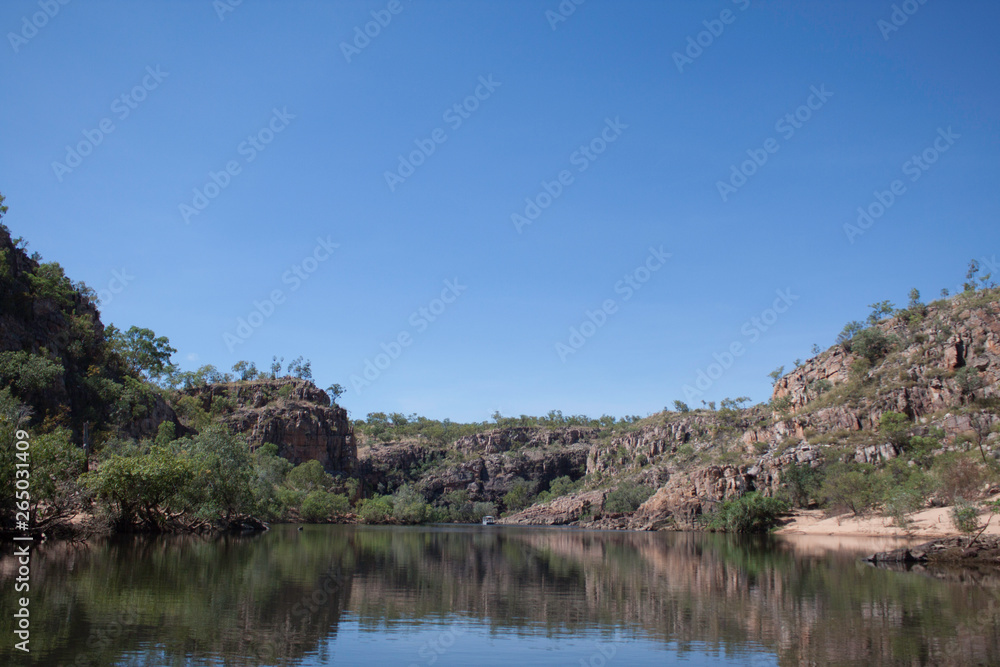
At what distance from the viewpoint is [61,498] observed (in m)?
45.5

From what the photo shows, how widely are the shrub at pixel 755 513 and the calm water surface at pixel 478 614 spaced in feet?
207

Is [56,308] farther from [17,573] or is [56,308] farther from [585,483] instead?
[585,483]

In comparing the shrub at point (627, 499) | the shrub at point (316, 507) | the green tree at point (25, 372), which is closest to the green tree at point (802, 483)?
the shrub at point (627, 499)

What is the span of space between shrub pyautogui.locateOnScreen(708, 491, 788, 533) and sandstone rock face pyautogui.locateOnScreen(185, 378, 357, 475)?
104 metres

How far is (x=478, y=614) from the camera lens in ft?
75.2

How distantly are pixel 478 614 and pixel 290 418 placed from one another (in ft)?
512

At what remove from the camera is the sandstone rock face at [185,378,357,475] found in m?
167

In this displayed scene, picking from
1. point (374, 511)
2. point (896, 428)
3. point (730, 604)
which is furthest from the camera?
point (374, 511)

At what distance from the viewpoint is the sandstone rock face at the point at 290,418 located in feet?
548
